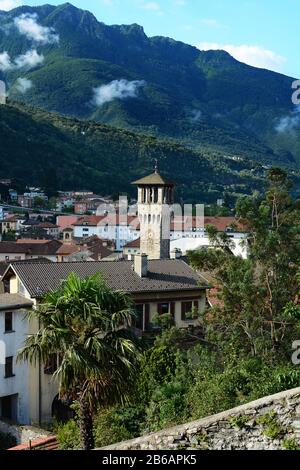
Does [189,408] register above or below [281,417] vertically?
below

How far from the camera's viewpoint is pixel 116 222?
4924 inches

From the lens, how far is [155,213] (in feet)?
180

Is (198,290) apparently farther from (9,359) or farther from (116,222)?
(116,222)

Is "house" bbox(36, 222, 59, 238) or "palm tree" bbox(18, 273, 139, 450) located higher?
"house" bbox(36, 222, 59, 238)

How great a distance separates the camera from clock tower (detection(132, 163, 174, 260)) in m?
54.5

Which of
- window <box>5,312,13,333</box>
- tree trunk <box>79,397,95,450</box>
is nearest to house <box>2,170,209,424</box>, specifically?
window <box>5,312,13,333</box>

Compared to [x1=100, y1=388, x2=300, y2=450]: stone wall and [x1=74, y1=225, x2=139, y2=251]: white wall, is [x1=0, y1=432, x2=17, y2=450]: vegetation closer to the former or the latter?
[x1=100, y1=388, x2=300, y2=450]: stone wall

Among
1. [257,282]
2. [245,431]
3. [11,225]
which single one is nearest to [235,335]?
[257,282]

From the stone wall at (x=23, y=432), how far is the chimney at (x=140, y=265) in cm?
990

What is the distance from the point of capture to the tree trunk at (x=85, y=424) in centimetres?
1612

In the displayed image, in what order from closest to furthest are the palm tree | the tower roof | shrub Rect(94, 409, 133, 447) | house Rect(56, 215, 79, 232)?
the palm tree < shrub Rect(94, 409, 133, 447) < the tower roof < house Rect(56, 215, 79, 232)

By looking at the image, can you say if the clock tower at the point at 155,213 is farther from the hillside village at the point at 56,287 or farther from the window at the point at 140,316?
the window at the point at 140,316
